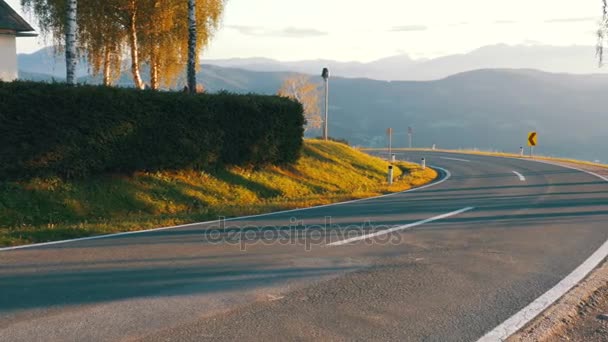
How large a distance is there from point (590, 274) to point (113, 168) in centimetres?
1179

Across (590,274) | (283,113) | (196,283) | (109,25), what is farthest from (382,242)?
(109,25)

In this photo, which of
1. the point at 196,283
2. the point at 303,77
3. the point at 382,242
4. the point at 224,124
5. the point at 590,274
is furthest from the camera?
the point at 303,77

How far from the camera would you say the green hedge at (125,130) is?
12.2 meters

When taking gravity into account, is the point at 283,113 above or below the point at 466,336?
above

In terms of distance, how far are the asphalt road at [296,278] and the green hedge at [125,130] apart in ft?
16.6

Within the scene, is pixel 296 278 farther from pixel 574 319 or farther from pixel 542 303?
pixel 574 319

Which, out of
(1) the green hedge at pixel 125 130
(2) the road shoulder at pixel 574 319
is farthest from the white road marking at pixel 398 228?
(1) the green hedge at pixel 125 130

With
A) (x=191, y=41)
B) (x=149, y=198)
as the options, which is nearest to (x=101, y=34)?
(x=191, y=41)

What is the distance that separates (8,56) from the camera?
839 inches

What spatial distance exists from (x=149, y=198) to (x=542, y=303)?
36.4ft

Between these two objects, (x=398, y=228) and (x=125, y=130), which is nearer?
(x=398, y=228)

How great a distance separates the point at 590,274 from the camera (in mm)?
7047

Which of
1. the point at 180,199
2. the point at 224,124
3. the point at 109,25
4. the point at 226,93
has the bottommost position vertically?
the point at 180,199

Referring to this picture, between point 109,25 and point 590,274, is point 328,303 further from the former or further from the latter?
point 109,25
